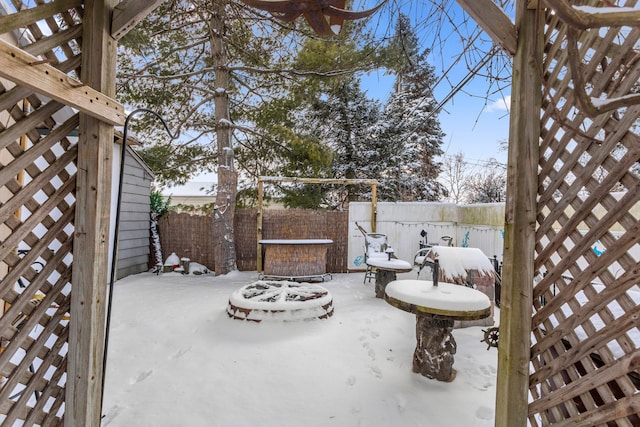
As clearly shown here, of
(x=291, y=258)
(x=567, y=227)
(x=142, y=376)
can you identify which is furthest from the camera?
(x=291, y=258)

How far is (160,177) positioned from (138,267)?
232 centimetres

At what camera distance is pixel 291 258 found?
20.5 feet

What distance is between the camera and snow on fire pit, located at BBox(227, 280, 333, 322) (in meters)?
3.79

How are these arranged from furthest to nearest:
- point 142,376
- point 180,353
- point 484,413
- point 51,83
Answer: point 180,353
point 142,376
point 484,413
point 51,83

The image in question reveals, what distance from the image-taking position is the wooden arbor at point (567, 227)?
115cm

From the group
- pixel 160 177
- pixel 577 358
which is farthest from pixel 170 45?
pixel 577 358

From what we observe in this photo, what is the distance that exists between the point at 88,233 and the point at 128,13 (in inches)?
41.7

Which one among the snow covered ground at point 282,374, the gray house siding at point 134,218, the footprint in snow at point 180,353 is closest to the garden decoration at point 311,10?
the snow covered ground at point 282,374

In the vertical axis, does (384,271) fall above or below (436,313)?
below

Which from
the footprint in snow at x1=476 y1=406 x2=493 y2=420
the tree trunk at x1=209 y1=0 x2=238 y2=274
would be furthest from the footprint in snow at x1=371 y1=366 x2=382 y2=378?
the tree trunk at x1=209 y1=0 x2=238 y2=274

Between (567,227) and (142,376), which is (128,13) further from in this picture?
(142,376)

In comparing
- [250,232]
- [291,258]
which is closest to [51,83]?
[291,258]

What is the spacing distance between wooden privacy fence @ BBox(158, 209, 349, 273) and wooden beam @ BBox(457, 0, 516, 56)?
240 inches

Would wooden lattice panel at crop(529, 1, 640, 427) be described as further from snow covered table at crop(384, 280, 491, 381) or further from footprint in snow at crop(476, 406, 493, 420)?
snow covered table at crop(384, 280, 491, 381)
